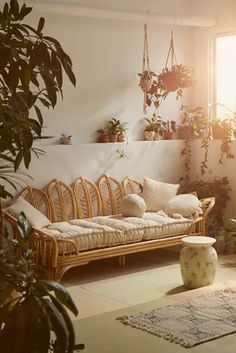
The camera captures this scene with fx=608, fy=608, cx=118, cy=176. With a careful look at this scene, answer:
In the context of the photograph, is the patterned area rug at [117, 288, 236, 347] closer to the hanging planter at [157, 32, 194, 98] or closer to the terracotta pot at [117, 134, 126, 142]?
Answer: the terracotta pot at [117, 134, 126, 142]

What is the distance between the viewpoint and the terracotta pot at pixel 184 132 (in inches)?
306

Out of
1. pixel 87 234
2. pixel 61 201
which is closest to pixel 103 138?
pixel 61 201

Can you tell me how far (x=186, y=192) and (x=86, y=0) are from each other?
2.62 metres

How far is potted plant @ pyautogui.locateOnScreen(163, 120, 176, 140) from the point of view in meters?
7.67

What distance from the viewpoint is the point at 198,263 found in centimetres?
551

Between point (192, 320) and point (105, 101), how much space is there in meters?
3.29

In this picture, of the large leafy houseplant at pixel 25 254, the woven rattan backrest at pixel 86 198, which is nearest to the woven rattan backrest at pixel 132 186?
the woven rattan backrest at pixel 86 198

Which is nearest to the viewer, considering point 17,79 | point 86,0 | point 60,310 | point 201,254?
point 60,310

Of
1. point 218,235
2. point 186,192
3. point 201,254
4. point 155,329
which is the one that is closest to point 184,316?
point 155,329

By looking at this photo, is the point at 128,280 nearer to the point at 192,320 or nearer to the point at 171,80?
the point at 192,320

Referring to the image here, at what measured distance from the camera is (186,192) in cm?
763

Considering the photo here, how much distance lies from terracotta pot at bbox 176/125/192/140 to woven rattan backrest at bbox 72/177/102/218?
160 cm

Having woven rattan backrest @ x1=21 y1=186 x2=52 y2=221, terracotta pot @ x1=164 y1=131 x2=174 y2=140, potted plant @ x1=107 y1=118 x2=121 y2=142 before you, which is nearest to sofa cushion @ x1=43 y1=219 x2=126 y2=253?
woven rattan backrest @ x1=21 y1=186 x2=52 y2=221

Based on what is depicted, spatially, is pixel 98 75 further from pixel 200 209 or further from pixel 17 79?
pixel 17 79
